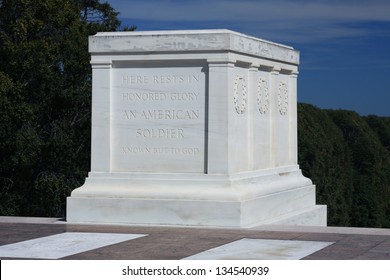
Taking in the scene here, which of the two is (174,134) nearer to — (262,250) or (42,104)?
(262,250)

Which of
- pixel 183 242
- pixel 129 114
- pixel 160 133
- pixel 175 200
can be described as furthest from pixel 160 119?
pixel 183 242

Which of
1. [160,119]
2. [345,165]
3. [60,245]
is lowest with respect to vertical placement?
[345,165]

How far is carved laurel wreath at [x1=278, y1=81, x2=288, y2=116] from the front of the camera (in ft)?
62.8

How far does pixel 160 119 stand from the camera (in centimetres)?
1647

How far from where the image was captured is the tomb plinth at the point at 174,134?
15.9 meters

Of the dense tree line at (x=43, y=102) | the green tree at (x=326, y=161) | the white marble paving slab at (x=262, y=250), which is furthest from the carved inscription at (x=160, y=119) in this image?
the green tree at (x=326, y=161)

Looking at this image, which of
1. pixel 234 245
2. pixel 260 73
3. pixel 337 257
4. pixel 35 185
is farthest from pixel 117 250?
pixel 35 185

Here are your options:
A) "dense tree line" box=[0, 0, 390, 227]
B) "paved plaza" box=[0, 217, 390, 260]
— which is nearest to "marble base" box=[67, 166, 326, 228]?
"paved plaza" box=[0, 217, 390, 260]

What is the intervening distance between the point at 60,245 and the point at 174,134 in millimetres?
3702

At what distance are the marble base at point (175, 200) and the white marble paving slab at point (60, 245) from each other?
138 cm

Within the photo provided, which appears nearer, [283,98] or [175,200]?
[175,200]

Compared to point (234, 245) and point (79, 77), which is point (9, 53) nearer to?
point (79, 77)

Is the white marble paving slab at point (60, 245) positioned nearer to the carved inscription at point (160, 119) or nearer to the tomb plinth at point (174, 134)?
the tomb plinth at point (174, 134)

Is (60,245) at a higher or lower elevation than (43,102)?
lower
